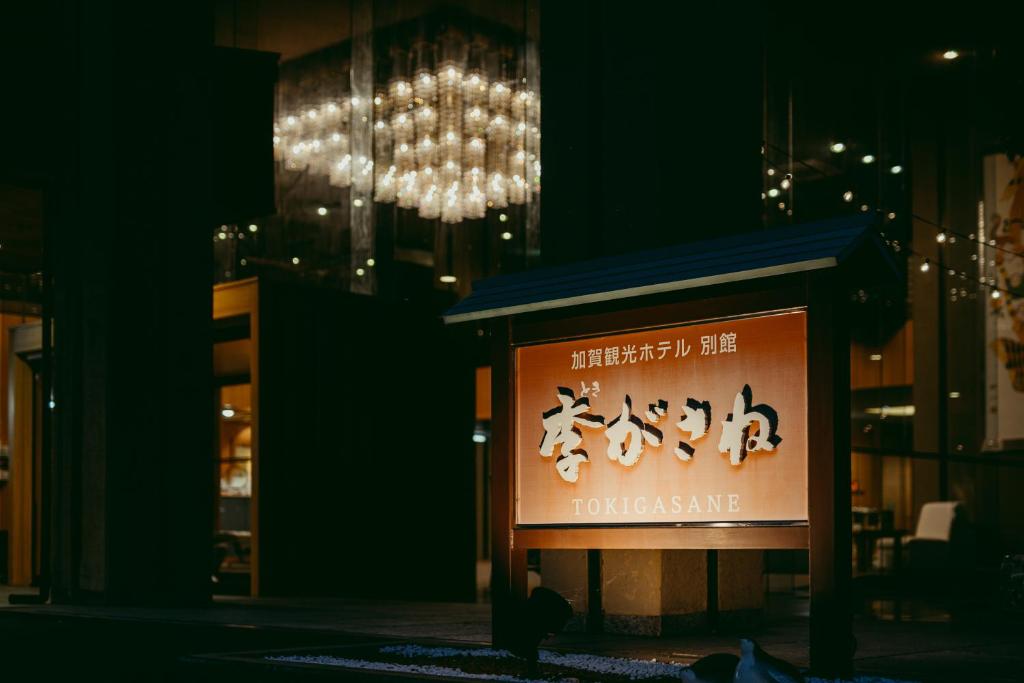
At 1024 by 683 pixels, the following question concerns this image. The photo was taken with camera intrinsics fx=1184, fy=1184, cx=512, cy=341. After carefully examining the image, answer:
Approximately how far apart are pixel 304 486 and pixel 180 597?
313 centimetres

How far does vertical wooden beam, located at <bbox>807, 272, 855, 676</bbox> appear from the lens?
6504 millimetres

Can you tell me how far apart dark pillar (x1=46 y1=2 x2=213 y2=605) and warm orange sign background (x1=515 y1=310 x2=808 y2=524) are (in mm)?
6519

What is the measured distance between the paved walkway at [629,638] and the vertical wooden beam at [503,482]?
0.76 meters

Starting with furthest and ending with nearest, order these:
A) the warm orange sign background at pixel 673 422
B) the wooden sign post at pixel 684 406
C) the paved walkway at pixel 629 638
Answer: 1. the paved walkway at pixel 629 638
2. the warm orange sign background at pixel 673 422
3. the wooden sign post at pixel 684 406

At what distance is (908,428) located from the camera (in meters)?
17.2

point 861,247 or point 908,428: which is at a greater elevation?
point 861,247

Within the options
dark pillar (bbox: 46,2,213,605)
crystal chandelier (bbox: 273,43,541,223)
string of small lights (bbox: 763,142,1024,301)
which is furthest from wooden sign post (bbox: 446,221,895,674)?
string of small lights (bbox: 763,142,1024,301)

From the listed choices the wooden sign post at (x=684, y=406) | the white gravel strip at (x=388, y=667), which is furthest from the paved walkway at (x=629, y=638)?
the white gravel strip at (x=388, y=667)

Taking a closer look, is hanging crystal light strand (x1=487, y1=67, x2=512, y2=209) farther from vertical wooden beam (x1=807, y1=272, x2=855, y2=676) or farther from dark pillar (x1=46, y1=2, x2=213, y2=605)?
vertical wooden beam (x1=807, y1=272, x2=855, y2=676)

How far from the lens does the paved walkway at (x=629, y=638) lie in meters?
7.62

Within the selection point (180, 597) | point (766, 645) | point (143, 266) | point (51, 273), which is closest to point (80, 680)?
point (766, 645)

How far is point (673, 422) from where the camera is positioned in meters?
7.53

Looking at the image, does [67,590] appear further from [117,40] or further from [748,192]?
[748,192]

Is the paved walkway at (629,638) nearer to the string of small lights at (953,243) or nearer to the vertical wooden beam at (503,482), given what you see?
the vertical wooden beam at (503,482)
